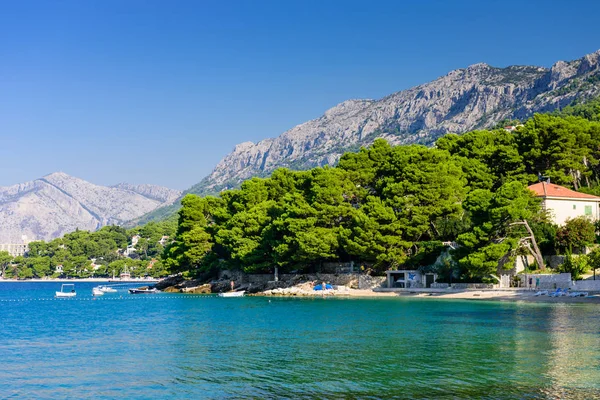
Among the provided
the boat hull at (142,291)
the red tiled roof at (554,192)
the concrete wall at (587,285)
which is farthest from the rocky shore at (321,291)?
the red tiled roof at (554,192)

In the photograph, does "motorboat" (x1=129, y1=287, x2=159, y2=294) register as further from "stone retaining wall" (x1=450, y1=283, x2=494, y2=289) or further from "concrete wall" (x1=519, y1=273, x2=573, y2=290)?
"concrete wall" (x1=519, y1=273, x2=573, y2=290)

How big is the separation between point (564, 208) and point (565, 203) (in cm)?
47

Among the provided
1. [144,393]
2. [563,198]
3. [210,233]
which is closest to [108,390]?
[144,393]

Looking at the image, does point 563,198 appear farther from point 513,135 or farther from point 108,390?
point 108,390

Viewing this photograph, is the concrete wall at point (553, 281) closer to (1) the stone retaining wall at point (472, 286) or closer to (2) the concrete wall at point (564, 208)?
(1) the stone retaining wall at point (472, 286)

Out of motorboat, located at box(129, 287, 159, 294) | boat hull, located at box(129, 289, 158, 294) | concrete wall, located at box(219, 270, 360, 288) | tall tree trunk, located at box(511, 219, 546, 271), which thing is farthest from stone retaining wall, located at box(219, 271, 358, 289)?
tall tree trunk, located at box(511, 219, 546, 271)

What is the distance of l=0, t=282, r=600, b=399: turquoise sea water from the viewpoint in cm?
2066

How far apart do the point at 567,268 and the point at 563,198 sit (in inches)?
354

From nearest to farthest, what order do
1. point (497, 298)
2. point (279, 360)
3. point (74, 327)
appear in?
point (279, 360)
point (74, 327)
point (497, 298)

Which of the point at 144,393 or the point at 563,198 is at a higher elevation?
the point at 563,198

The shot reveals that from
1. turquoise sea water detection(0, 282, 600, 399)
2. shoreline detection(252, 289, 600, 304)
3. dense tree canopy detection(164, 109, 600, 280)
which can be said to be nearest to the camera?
turquoise sea water detection(0, 282, 600, 399)

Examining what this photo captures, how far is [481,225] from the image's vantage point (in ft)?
182

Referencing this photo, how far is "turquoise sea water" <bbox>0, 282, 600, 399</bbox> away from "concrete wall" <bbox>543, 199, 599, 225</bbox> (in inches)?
636

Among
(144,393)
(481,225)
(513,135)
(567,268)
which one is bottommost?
(144,393)
